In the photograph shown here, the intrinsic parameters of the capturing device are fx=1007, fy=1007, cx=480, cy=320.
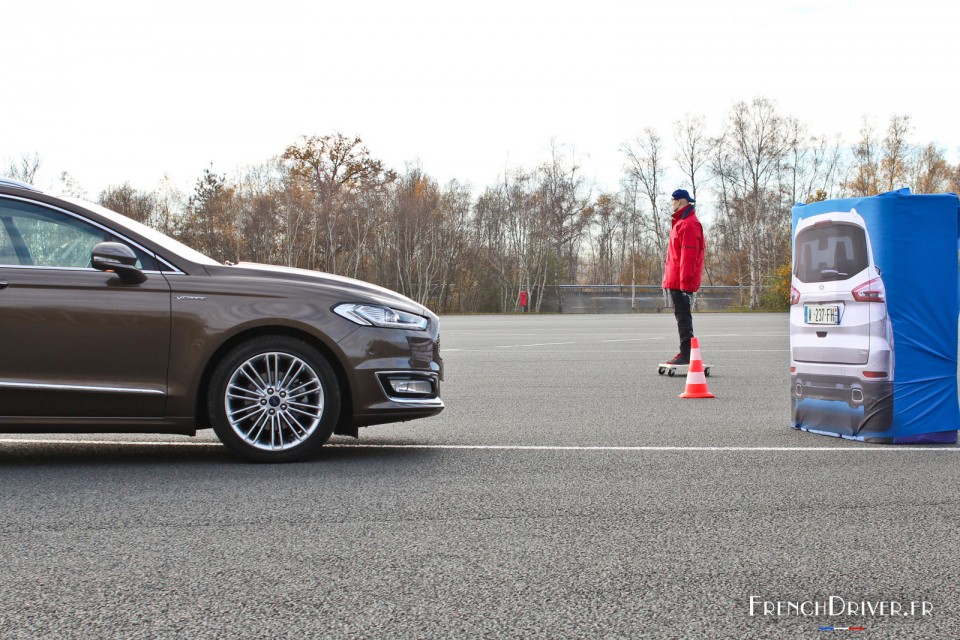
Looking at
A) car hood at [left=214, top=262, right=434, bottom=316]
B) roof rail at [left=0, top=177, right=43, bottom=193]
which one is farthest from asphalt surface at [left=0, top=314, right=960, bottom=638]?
roof rail at [left=0, top=177, right=43, bottom=193]

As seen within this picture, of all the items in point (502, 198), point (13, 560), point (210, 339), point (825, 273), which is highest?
point (502, 198)

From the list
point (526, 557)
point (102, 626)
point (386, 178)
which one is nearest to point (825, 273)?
point (526, 557)

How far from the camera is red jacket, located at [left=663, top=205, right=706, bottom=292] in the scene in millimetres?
12586

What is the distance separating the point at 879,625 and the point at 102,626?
254cm

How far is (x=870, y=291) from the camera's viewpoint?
724cm

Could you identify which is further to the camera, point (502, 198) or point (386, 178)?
point (502, 198)

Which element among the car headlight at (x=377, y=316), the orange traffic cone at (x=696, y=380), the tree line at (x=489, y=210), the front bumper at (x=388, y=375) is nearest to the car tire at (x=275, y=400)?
the front bumper at (x=388, y=375)

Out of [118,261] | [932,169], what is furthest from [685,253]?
[932,169]

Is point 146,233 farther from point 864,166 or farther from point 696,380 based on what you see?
point 864,166

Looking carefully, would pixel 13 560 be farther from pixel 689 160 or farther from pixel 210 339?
pixel 689 160

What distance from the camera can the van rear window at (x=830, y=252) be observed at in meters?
7.33

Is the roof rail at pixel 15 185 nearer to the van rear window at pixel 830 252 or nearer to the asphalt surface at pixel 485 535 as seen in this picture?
the asphalt surface at pixel 485 535

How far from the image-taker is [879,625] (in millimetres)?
3307

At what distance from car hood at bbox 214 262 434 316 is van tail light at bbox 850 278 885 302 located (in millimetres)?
3140
